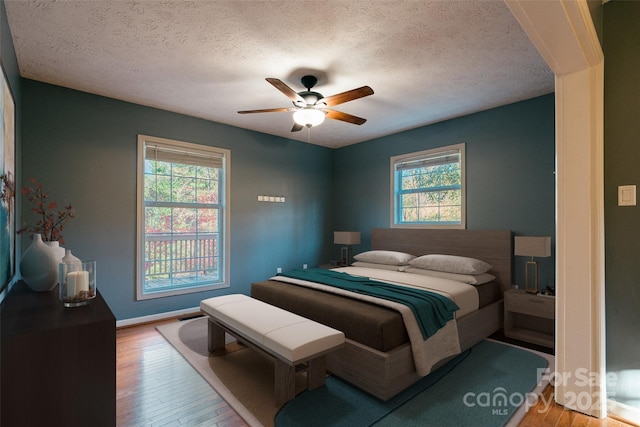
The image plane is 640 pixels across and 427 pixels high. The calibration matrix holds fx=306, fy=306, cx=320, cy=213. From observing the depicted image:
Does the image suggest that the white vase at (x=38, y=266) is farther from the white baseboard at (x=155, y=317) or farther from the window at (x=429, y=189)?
the window at (x=429, y=189)

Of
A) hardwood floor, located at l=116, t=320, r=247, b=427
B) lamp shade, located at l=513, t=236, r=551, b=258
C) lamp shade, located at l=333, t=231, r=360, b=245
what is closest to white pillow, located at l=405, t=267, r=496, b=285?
lamp shade, located at l=513, t=236, r=551, b=258

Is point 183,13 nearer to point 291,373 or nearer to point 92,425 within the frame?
point 92,425

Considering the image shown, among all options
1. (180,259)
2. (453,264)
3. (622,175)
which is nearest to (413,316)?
(453,264)

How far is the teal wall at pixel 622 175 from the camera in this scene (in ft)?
6.26

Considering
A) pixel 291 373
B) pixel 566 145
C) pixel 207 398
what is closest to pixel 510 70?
pixel 566 145

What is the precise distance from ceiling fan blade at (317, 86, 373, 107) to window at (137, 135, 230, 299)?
7.28ft

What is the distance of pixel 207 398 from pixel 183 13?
2641mm

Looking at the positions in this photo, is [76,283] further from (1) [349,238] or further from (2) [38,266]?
(1) [349,238]

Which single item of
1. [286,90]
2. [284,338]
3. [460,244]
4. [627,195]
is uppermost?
[286,90]

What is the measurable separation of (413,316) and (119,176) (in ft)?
11.6

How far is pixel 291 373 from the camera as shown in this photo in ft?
6.82

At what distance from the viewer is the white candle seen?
147 centimetres

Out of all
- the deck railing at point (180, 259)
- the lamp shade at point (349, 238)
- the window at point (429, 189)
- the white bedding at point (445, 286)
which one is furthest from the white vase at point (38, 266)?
the window at point (429, 189)

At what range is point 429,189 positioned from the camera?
4.47 meters
